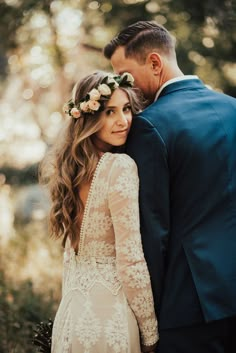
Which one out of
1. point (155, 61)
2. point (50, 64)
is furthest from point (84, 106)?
point (50, 64)

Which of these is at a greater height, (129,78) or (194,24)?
(129,78)

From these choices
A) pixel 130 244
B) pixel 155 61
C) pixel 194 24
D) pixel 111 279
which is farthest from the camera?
pixel 194 24

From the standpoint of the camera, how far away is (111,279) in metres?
2.39

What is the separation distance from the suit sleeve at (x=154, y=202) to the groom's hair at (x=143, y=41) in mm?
598

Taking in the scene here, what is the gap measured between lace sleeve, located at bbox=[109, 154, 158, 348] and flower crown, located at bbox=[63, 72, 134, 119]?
27 cm

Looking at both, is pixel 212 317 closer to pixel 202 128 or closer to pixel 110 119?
pixel 202 128

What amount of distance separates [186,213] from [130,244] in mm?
271

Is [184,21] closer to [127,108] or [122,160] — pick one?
[127,108]

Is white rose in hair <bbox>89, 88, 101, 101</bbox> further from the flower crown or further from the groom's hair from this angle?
the groom's hair

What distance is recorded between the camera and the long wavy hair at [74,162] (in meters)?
2.47

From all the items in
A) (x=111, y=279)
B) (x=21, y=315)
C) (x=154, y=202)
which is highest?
(x=154, y=202)

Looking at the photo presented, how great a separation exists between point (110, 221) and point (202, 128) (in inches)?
22.5

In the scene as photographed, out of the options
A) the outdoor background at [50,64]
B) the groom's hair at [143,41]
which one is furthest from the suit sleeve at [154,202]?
the outdoor background at [50,64]

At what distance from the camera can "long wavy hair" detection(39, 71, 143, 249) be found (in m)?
A: 2.47
